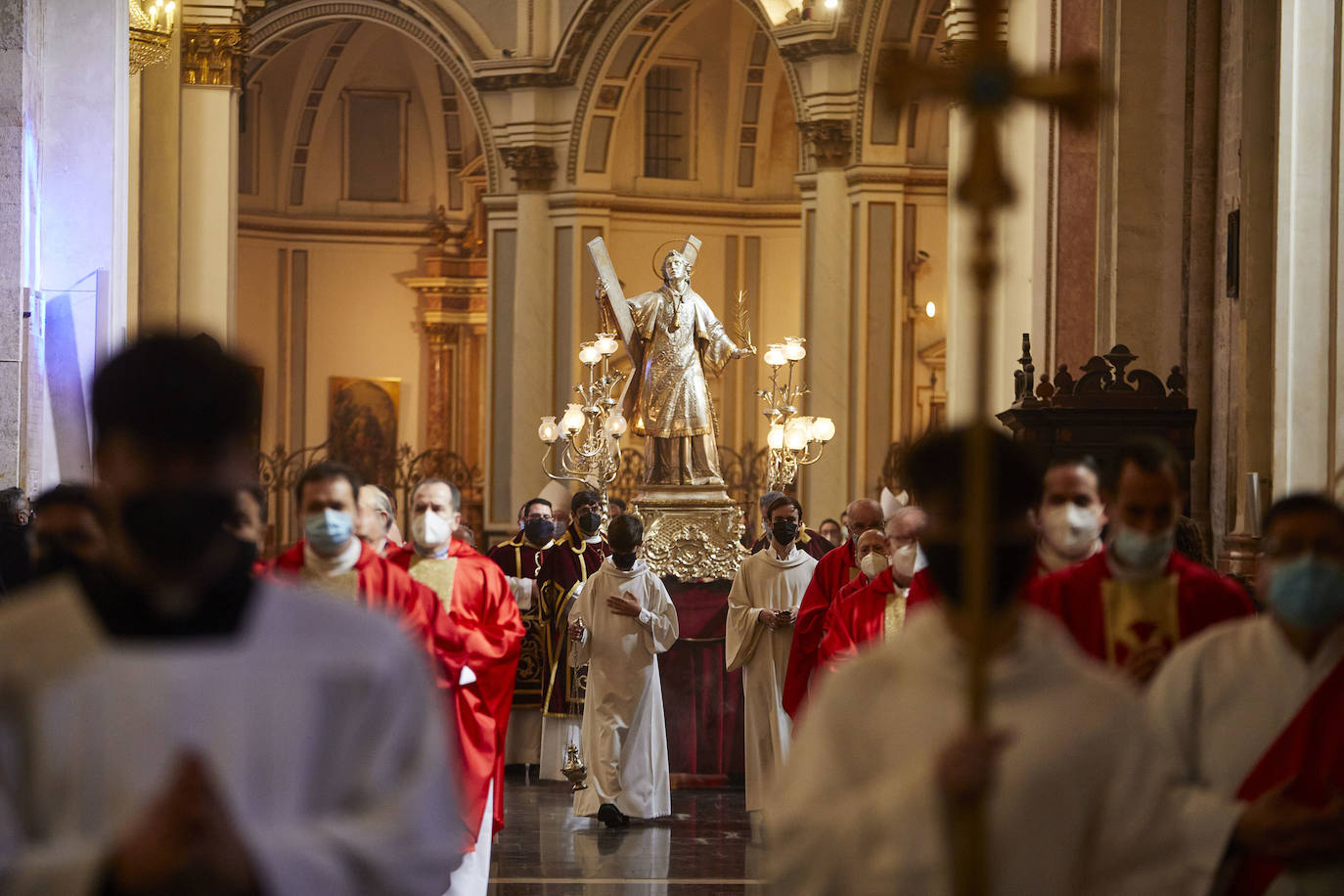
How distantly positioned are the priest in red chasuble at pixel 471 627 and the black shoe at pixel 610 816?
318 cm

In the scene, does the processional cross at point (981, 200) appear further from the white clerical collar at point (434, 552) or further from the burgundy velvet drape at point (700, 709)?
the burgundy velvet drape at point (700, 709)

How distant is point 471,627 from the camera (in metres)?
7.00

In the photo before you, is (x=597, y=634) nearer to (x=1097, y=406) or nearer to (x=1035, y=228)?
(x=1097, y=406)

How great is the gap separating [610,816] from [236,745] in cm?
821

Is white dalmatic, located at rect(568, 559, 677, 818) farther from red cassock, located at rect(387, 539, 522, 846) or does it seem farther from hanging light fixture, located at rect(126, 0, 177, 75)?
hanging light fixture, located at rect(126, 0, 177, 75)

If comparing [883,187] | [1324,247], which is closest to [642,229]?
[883,187]

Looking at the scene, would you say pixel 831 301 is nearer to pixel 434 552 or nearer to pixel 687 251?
pixel 687 251

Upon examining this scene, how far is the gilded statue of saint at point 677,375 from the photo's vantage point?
14.0m

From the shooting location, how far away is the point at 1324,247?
25.2ft

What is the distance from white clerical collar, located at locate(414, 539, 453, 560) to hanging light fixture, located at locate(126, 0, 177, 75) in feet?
29.9

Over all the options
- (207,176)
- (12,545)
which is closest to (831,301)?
(207,176)

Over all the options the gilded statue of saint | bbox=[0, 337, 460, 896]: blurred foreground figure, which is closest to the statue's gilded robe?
the gilded statue of saint

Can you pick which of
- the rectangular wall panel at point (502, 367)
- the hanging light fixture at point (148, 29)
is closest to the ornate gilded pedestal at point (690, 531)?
the hanging light fixture at point (148, 29)

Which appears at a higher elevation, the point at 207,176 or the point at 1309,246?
the point at 207,176
